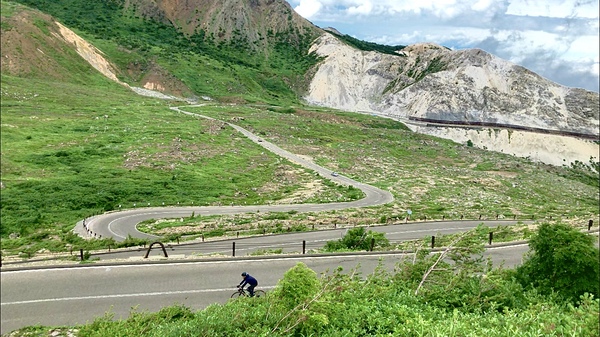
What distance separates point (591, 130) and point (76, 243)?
144 metres

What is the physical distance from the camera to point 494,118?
124938 millimetres

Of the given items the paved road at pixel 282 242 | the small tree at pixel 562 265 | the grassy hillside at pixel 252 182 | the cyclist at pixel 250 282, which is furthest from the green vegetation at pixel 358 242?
the small tree at pixel 562 265

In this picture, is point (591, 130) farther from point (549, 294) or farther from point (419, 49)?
point (549, 294)

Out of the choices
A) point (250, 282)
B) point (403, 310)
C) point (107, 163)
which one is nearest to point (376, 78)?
point (107, 163)

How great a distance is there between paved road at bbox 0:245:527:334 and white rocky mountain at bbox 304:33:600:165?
108050 mm

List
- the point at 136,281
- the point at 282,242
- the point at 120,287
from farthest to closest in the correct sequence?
the point at 282,242, the point at 136,281, the point at 120,287

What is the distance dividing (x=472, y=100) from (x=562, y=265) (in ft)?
429

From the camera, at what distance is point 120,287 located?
48.5 feet

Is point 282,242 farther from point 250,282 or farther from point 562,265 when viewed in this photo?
point 562,265

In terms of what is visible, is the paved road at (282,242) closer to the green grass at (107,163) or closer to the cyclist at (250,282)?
the cyclist at (250,282)

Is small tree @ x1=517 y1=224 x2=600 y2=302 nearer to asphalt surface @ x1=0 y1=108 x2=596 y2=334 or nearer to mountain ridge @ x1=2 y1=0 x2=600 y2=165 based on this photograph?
asphalt surface @ x1=0 y1=108 x2=596 y2=334

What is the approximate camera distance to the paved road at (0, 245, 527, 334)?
13.2 m

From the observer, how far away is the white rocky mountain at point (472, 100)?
115 m

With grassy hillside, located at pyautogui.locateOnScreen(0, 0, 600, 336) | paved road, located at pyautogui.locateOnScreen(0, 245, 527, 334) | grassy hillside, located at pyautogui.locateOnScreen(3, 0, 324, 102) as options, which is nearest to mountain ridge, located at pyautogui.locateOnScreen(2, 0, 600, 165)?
grassy hillside, located at pyautogui.locateOnScreen(3, 0, 324, 102)
